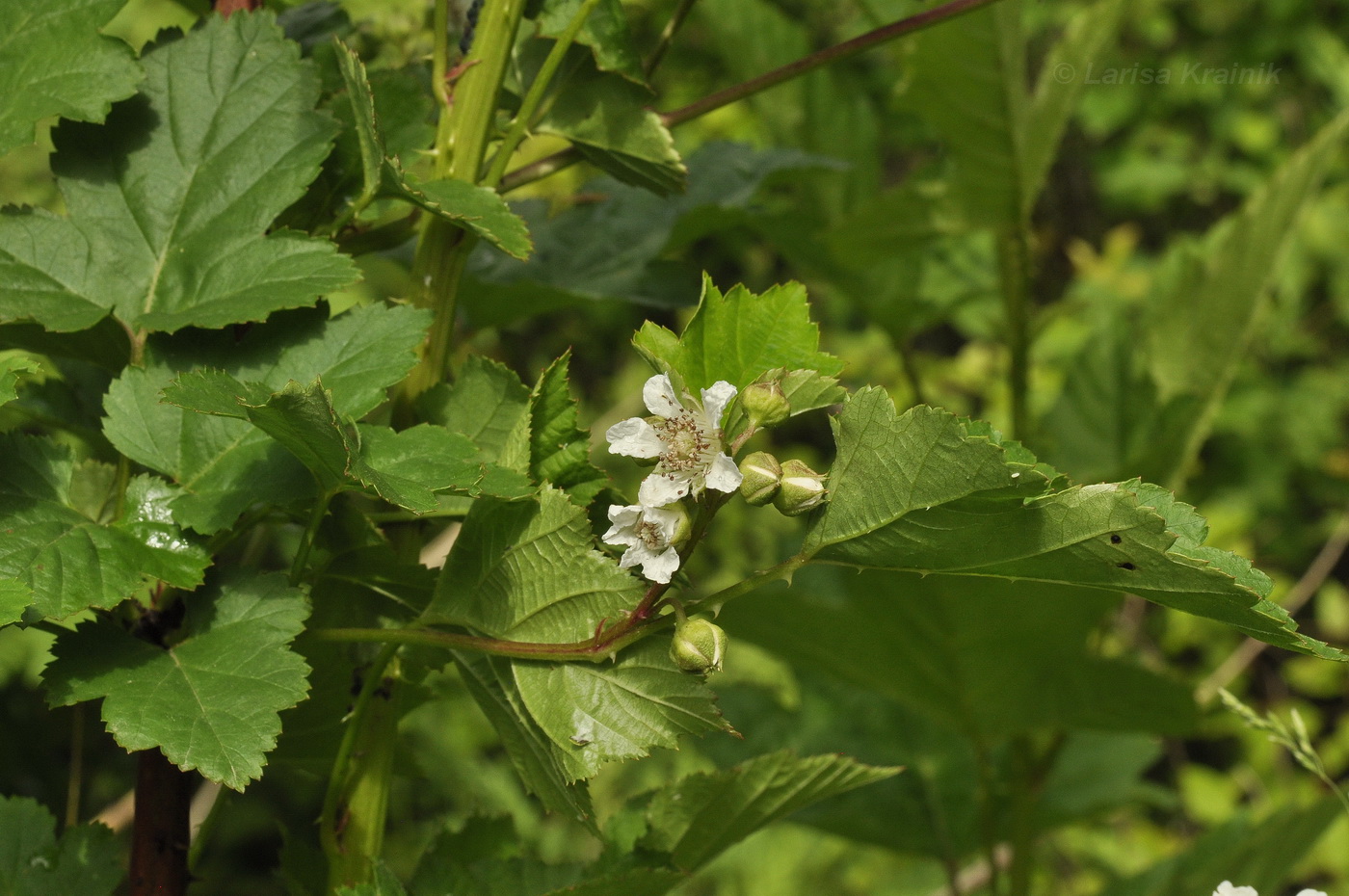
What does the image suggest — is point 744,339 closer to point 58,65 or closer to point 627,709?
→ point 627,709

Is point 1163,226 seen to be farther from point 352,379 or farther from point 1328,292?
point 352,379

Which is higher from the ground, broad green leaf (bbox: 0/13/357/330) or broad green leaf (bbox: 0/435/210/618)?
broad green leaf (bbox: 0/13/357/330)

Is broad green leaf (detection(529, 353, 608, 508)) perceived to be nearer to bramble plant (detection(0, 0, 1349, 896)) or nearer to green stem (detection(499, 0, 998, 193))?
bramble plant (detection(0, 0, 1349, 896))

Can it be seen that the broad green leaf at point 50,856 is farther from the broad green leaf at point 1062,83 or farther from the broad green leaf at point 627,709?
the broad green leaf at point 1062,83

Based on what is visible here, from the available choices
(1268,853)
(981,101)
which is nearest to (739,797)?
(1268,853)

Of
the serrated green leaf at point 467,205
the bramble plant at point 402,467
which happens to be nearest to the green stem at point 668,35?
the bramble plant at point 402,467

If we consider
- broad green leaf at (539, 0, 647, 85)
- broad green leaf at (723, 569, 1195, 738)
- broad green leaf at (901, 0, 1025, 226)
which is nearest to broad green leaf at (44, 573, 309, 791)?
broad green leaf at (539, 0, 647, 85)

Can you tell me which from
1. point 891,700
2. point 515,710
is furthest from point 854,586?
point 515,710
